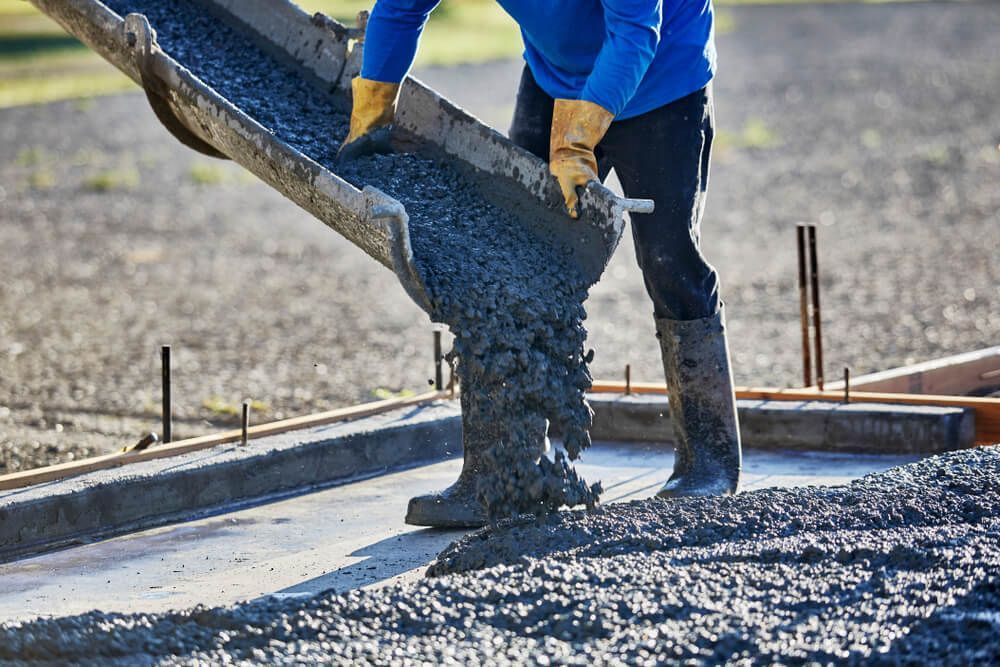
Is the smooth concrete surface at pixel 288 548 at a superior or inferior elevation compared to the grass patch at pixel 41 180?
inferior

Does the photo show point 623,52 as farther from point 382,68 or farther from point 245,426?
point 245,426

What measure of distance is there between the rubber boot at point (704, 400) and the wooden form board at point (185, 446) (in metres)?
1.14

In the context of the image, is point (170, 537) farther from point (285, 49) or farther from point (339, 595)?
point (285, 49)

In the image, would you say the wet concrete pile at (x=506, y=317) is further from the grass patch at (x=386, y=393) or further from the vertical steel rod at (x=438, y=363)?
the grass patch at (x=386, y=393)

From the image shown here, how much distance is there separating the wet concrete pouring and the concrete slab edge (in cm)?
86

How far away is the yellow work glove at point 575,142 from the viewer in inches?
147

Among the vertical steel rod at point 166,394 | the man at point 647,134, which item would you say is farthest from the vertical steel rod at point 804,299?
the vertical steel rod at point 166,394

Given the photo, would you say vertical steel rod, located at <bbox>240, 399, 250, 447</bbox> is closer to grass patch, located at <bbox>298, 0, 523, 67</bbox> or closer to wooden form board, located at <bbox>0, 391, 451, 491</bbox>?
wooden form board, located at <bbox>0, 391, 451, 491</bbox>

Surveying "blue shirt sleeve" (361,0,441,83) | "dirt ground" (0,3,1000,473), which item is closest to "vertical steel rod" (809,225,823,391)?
"dirt ground" (0,3,1000,473)

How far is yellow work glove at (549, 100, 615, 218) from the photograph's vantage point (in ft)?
12.2

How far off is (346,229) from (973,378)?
96.9 inches

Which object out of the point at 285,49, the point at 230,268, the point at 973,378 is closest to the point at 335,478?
the point at 285,49

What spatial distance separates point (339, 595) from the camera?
3.05m

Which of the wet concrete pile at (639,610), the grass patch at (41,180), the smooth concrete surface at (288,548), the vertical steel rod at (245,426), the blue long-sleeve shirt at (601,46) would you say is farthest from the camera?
the grass patch at (41,180)
